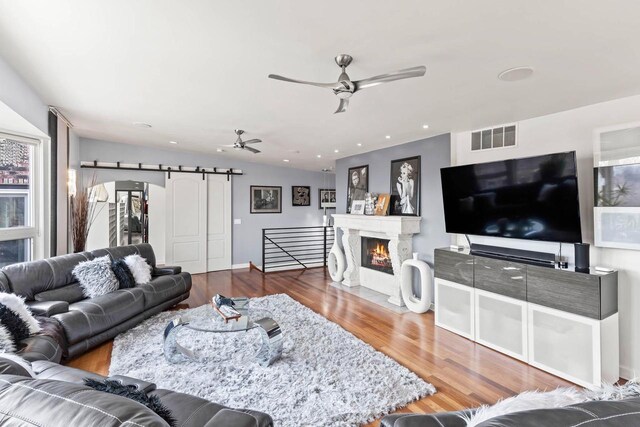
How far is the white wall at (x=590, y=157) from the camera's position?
8.60 feet

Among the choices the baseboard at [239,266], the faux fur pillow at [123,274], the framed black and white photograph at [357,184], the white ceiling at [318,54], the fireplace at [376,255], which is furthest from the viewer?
the baseboard at [239,266]

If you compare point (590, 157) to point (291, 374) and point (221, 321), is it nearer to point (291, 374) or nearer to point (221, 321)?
point (291, 374)

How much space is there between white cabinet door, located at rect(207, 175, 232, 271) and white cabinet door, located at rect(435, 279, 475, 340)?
472 centimetres

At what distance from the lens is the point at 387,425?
1273mm

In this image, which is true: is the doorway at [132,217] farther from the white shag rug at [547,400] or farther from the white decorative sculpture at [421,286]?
the white shag rug at [547,400]

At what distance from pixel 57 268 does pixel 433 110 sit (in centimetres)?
427

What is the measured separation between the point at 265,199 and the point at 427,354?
5.24m

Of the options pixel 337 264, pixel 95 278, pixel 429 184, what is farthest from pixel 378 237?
pixel 95 278

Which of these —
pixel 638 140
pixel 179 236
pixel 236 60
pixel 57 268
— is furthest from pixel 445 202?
pixel 179 236

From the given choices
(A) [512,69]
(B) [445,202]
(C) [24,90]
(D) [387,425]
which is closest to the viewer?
(D) [387,425]

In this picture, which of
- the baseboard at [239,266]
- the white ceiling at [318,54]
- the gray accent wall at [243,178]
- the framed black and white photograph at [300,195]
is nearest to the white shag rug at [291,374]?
the white ceiling at [318,54]

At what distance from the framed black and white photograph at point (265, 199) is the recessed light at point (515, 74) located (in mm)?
5712

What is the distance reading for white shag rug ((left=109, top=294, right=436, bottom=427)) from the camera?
7.02 ft

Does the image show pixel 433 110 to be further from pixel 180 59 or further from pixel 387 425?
pixel 387 425
